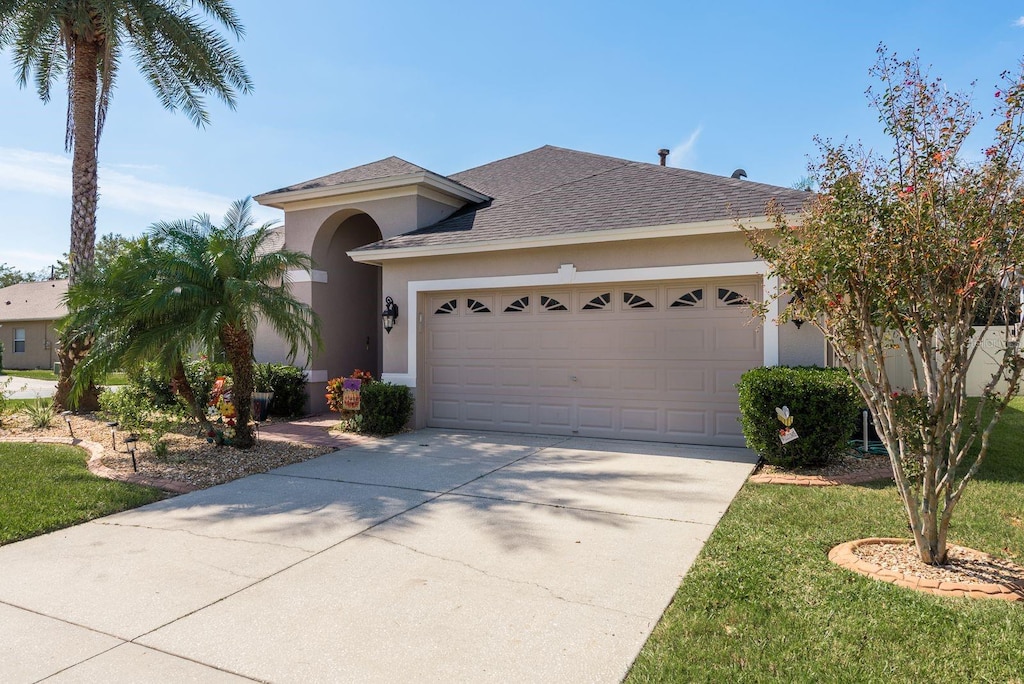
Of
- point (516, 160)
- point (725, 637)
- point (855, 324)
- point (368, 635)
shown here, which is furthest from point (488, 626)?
point (516, 160)

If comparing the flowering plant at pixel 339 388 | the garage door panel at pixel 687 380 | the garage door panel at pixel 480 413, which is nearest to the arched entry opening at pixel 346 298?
the flowering plant at pixel 339 388

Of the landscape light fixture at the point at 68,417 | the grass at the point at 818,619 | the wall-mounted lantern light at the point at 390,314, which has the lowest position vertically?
the grass at the point at 818,619

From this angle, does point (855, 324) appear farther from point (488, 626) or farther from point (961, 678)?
point (488, 626)

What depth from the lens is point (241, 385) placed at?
8719 millimetres

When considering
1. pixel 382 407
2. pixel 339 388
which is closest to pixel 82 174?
pixel 339 388

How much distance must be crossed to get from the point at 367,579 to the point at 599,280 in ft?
20.5

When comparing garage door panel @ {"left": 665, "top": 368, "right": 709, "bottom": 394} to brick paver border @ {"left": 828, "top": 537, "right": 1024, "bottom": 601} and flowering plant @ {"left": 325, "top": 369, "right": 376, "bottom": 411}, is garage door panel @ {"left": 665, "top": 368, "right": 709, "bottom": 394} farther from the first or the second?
flowering plant @ {"left": 325, "top": 369, "right": 376, "bottom": 411}

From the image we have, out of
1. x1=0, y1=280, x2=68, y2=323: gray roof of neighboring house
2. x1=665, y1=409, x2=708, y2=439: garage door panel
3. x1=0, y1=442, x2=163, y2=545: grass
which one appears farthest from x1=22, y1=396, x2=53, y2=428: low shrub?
x1=0, y1=280, x2=68, y2=323: gray roof of neighboring house

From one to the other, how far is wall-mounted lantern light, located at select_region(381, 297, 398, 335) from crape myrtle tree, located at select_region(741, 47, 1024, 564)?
25.2ft

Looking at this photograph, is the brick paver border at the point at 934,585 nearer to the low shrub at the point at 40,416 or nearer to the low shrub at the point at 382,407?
the low shrub at the point at 382,407

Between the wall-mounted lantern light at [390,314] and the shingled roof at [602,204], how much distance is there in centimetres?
97

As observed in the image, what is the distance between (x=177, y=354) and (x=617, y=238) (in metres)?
6.16

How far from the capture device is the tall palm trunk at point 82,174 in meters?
11.8

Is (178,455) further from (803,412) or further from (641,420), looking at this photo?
(803,412)
